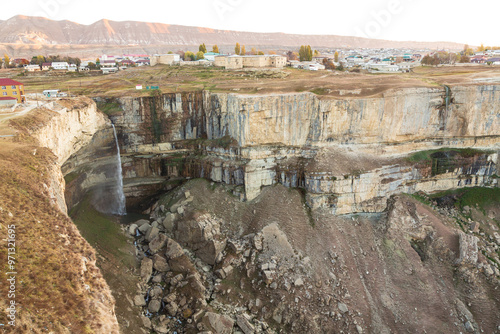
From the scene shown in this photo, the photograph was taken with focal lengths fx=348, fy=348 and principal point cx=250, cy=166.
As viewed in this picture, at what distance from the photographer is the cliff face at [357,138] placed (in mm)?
31797

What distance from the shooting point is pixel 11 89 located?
1160 inches

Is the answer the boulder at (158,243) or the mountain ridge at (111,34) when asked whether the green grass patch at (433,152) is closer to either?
the boulder at (158,243)

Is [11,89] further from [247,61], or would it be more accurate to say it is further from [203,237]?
[247,61]

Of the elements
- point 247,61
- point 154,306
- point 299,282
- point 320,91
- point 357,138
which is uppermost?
point 247,61

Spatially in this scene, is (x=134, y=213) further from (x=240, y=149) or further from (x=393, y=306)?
(x=393, y=306)

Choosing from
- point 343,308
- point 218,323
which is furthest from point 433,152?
point 218,323

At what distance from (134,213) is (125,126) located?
29.8ft

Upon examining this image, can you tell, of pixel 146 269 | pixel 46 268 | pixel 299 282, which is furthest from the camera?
pixel 146 269

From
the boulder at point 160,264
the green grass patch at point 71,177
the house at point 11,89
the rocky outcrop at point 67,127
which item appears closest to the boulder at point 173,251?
the boulder at point 160,264

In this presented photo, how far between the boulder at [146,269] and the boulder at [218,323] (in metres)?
5.72

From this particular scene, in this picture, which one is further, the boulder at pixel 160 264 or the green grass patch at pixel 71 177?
the green grass patch at pixel 71 177

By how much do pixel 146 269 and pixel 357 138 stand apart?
72.7 ft

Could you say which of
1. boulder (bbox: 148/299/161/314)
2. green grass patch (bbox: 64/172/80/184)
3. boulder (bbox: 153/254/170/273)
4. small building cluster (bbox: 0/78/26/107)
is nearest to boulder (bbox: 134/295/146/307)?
boulder (bbox: 148/299/161/314)

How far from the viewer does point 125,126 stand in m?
36.2
